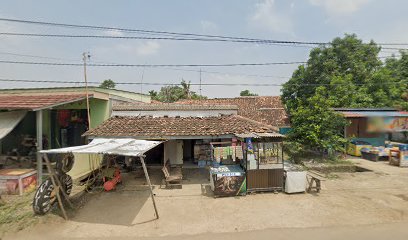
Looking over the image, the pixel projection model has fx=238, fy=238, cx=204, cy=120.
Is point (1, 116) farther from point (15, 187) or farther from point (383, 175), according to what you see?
point (383, 175)

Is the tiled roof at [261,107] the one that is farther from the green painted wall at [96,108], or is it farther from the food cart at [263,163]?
the food cart at [263,163]

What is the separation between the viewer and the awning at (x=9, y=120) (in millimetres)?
→ 10328

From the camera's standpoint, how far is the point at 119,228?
7.34 metres

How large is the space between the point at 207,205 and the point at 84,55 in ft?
40.9

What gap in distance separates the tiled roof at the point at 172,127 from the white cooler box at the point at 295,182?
251cm

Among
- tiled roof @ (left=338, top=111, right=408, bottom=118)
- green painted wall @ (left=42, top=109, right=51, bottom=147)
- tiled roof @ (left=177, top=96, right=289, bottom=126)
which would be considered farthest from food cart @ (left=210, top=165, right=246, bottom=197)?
tiled roof @ (left=177, top=96, right=289, bottom=126)

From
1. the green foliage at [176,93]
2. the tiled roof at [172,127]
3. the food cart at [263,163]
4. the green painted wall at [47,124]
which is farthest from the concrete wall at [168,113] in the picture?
the green foliage at [176,93]

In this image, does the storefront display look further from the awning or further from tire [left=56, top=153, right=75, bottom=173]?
the awning

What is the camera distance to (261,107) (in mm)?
27344

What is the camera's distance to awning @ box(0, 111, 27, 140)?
10328 millimetres

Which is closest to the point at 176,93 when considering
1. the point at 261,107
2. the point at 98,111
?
the point at 261,107

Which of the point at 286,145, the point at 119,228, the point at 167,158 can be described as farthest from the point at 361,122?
the point at 119,228

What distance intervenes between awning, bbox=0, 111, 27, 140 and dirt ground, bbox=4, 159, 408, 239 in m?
4.83

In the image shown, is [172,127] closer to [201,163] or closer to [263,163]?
[201,163]
